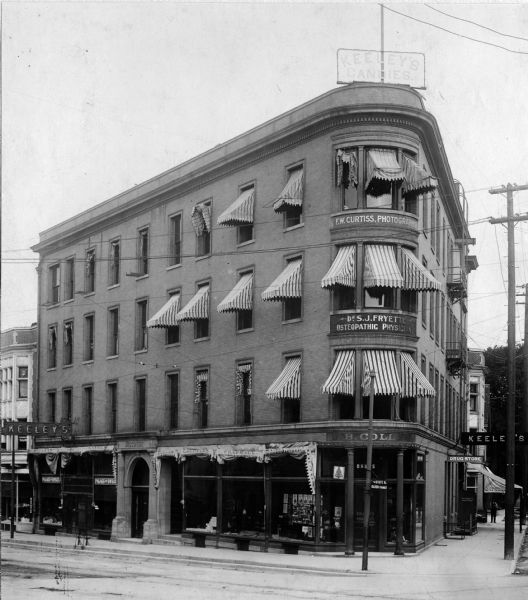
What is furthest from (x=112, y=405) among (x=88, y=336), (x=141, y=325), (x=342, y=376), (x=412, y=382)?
(x=412, y=382)

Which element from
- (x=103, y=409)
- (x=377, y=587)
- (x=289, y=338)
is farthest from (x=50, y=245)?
(x=377, y=587)

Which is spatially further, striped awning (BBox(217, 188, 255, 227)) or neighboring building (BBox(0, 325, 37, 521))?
neighboring building (BBox(0, 325, 37, 521))

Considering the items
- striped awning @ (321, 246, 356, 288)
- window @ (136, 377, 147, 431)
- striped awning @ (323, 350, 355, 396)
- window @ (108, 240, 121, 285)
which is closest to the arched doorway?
window @ (136, 377, 147, 431)

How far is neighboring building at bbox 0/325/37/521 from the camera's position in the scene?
188 feet

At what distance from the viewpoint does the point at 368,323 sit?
31.6 metres

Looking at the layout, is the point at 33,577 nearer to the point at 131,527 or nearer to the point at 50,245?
the point at 131,527

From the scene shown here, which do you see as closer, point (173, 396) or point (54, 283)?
point (173, 396)

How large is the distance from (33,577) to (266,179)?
17.9 metres

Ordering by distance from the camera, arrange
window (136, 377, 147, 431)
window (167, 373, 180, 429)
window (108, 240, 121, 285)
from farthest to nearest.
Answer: window (108, 240, 121, 285)
window (136, 377, 147, 431)
window (167, 373, 180, 429)

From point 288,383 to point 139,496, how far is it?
39.4 ft

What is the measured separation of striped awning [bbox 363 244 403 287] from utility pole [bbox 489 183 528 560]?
150 inches

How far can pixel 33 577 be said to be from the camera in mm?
24344

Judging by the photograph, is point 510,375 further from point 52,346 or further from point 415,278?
point 52,346

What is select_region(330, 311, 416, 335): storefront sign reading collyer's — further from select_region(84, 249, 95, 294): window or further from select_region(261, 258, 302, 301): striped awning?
select_region(84, 249, 95, 294): window
